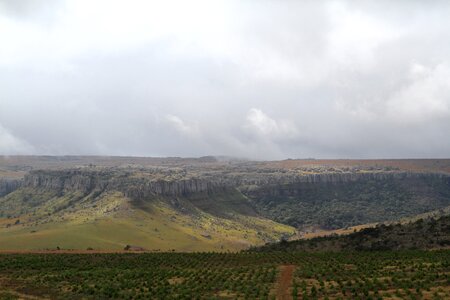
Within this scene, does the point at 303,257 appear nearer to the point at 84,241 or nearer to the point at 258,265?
the point at 258,265

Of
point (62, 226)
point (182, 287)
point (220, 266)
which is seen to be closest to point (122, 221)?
point (62, 226)

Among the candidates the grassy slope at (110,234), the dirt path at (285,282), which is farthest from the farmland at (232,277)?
the grassy slope at (110,234)

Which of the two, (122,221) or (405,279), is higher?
(405,279)

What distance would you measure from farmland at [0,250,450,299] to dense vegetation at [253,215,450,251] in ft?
63.6

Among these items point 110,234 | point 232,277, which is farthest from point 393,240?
point 110,234

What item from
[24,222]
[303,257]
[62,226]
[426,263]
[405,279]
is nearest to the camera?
[405,279]

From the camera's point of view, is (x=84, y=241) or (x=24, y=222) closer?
(x=84, y=241)

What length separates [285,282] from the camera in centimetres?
5934

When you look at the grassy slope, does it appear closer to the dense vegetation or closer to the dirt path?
the dense vegetation

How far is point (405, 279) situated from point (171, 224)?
151043mm

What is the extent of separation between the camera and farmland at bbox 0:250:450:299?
51.4 meters

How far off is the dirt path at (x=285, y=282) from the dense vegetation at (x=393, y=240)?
126 ft

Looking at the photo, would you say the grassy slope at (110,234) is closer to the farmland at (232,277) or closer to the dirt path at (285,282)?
the farmland at (232,277)

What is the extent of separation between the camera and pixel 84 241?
14450 centimetres
